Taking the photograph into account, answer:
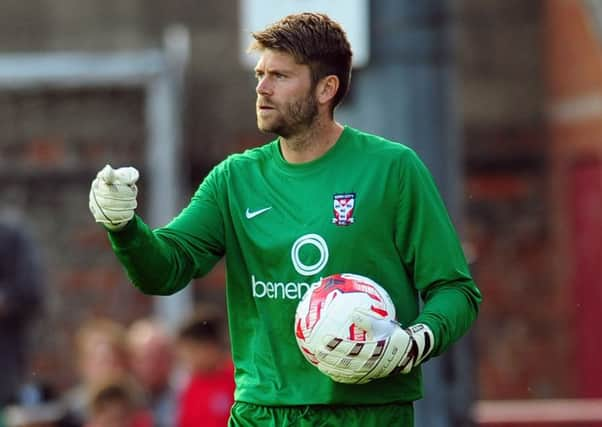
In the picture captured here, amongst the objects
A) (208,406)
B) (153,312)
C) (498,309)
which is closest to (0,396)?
(208,406)

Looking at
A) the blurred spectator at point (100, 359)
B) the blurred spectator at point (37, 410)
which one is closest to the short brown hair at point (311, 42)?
the blurred spectator at point (37, 410)

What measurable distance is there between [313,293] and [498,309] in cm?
934

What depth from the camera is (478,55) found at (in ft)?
49.4

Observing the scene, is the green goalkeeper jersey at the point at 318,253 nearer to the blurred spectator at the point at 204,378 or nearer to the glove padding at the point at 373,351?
the glove padding at the point at 373,351

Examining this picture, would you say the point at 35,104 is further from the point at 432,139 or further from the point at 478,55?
the point at 432,139

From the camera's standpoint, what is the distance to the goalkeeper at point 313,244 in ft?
19.6

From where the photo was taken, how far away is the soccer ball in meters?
5.67

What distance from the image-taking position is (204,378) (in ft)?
36.2

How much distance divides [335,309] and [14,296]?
587 cm

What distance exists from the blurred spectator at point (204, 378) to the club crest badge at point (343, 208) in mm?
4831

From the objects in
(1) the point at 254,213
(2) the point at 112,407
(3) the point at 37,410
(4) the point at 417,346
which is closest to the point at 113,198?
(1) the point at 254,213

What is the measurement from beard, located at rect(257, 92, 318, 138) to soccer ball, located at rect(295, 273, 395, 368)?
0.53 meters

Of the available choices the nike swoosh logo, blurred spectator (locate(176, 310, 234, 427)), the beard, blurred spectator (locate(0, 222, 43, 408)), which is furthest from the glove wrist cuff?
blurred spectator (locate(0, 222, 43, 408))

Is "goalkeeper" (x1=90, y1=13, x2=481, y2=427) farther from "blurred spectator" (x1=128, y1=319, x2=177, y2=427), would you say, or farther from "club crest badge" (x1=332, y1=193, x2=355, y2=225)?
"blurred spectator" (x1=128, y1=319, x2=177, y2=427)
